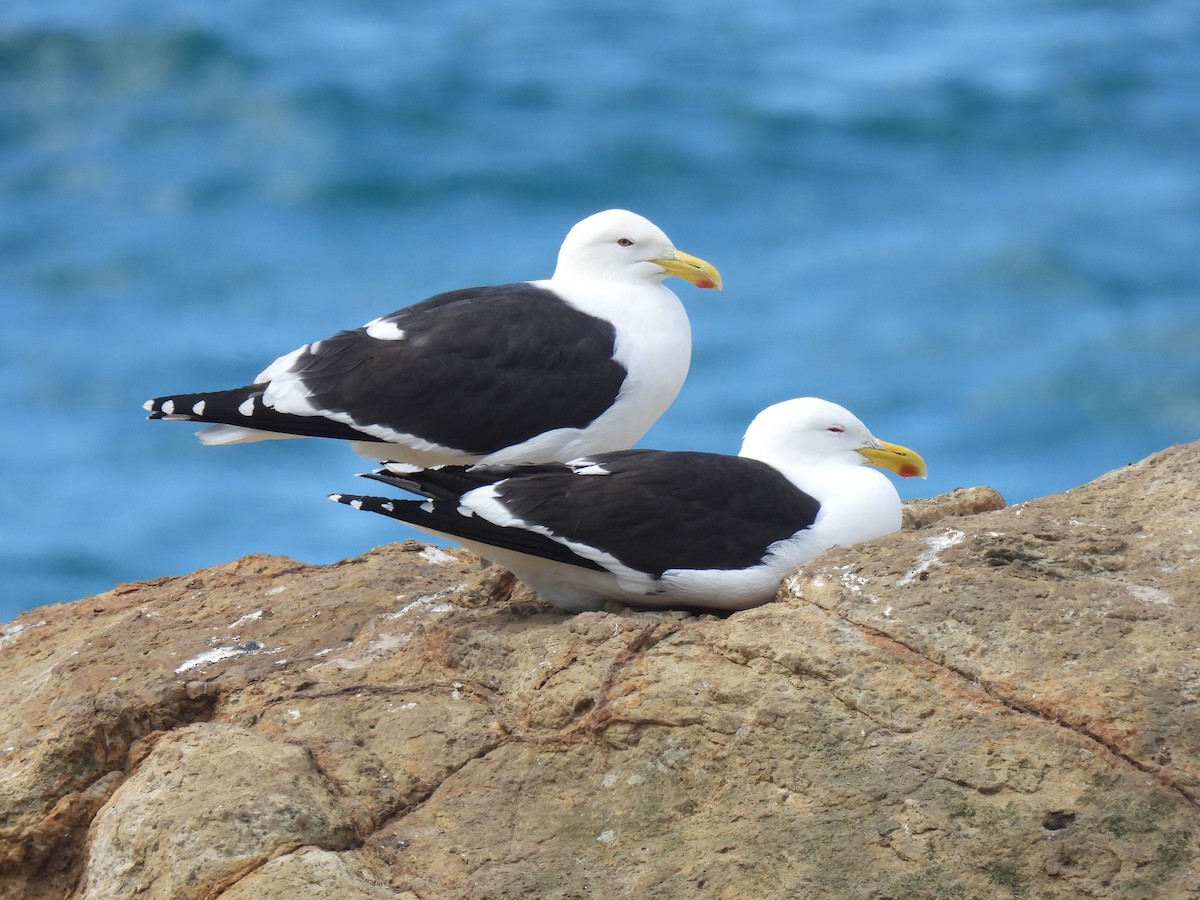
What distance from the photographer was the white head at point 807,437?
6145mm

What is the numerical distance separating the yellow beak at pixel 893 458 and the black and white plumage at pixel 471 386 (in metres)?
0.83

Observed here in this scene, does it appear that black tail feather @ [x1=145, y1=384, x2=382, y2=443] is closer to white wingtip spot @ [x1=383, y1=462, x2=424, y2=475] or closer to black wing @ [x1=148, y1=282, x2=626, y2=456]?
black wing @ [x1=148, y1=282, x2=626, y2=456]

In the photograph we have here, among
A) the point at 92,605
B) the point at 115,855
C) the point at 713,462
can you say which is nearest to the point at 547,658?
the point at 713,462

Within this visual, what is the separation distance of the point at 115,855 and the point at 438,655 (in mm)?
1248

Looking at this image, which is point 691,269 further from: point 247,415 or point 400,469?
point 247,415

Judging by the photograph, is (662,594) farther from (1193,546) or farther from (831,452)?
(1193,546)

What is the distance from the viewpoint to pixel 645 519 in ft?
18.1

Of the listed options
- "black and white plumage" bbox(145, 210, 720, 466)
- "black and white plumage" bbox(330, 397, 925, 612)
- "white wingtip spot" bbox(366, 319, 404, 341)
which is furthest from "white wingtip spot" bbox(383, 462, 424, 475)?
"white wingtip spot" bbox(366, 319, 404, 341)

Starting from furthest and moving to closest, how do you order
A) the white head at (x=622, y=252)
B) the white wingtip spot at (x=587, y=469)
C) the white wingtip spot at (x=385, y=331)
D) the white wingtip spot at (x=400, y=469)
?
the white head at (x=622, y=252) < the white wingtip spot at (x=385, y=331) < the white wingtip spot at (x=400, y=469) < the white wingtip spot at (x=587, y=469)

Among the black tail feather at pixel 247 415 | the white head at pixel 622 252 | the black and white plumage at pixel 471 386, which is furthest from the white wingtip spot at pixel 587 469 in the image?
the white head at pixel 622 252

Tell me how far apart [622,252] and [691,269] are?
0.97 feet

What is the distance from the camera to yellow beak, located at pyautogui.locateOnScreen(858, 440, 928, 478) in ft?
20.6

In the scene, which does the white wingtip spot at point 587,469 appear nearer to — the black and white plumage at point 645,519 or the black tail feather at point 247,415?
the black and white plumage at point 645,519

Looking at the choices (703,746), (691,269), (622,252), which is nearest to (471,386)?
(622,252)
